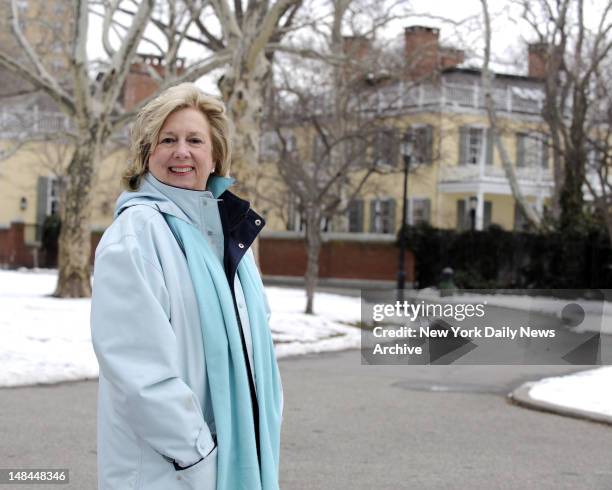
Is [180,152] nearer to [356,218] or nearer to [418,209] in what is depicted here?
[418,209]

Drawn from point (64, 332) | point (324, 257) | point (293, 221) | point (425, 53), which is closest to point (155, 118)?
point (64, 332)

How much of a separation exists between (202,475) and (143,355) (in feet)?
1.20

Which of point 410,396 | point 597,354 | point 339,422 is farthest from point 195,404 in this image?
point 597,354

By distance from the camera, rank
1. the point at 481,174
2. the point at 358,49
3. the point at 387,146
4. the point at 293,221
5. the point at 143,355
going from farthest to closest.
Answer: the point at 293,221, the point at 481,174, the point at 387,146, the point at 358,49, the point at 143,355

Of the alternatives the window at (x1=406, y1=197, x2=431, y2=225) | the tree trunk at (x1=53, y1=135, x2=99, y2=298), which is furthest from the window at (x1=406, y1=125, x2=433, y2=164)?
the tree trunk at (x1=53, y1=135, x2=99, y2=298)

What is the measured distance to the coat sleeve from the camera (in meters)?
2.63

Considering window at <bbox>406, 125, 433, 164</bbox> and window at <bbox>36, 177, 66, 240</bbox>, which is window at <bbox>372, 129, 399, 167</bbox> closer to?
window at <bbox>406, 125, 433, 164</bbox>

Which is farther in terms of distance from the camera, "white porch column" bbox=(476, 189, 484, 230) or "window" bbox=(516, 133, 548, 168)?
"window" bbox=(516, 133, 548, 168)

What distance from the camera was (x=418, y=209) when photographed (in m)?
43.8

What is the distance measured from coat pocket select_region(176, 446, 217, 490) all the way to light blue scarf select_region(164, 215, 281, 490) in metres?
0.02

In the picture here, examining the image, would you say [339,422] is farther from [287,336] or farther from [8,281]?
[8,281]

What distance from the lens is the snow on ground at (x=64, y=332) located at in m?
11.2

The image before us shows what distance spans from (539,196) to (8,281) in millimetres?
25057

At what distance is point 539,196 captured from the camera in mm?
42281
